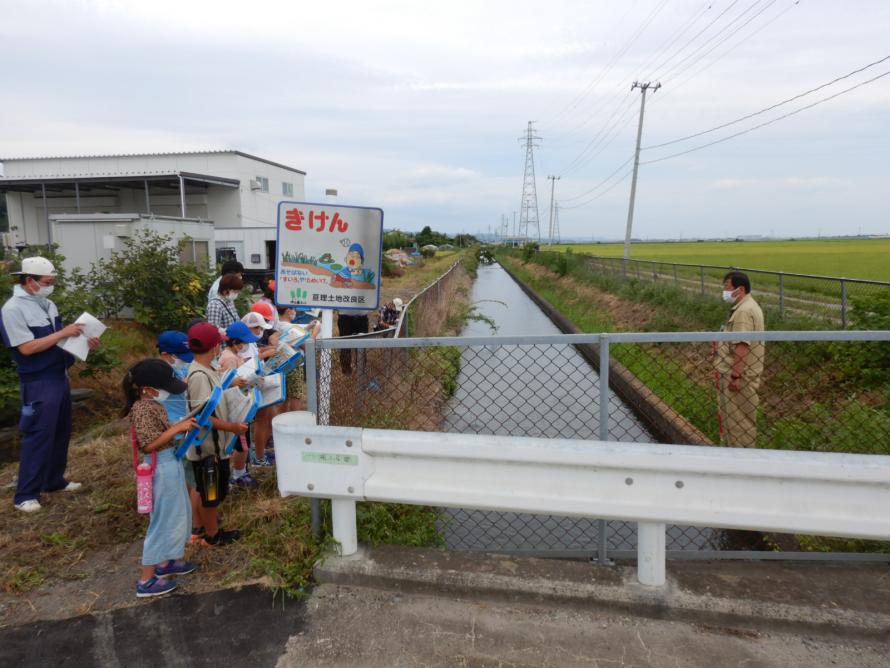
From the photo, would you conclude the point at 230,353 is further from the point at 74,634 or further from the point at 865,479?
the point at 865,479

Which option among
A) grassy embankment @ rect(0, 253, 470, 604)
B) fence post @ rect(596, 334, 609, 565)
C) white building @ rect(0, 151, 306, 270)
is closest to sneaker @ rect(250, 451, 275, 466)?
grassy embankment @ rect(0, 253, 470, 604)

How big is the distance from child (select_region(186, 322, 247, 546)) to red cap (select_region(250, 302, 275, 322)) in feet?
4.45

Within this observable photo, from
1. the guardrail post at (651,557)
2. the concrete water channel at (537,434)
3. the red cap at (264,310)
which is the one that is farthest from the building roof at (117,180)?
the guardrail post at (651,557)

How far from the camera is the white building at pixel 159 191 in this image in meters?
25.7

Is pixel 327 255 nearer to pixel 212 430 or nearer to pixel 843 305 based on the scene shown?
pixel 212 430

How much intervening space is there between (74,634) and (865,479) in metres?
3.52

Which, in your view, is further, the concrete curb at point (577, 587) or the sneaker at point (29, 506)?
the sneaker at point (29, 506)

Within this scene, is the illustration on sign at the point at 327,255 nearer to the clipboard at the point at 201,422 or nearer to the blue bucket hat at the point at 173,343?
the blue bucket hat at the point at 173,343

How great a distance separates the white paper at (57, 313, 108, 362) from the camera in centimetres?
414

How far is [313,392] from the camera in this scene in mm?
3271

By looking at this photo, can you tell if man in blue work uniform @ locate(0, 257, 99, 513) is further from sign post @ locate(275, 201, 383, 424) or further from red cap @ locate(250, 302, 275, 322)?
sign post @ locate(275, 201, 383, 424)

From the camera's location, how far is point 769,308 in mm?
11141

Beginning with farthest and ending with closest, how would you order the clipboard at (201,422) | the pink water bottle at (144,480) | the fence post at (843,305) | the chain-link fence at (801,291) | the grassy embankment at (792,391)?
the fence post at (843,305) < the chain-link fence at (801,291) < the grassy embankment at (792,391) < the clipboard at (201,422) < the pink water bottle at (144,480)

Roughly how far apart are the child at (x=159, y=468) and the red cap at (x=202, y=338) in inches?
12.5
